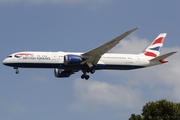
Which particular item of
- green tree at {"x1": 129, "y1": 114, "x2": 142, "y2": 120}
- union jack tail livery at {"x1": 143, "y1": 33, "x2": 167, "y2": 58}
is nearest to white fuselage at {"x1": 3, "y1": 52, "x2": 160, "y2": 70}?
union jack tail livery at {"x1": 143, "y1": 33, "x2": 167, "y2": 58}

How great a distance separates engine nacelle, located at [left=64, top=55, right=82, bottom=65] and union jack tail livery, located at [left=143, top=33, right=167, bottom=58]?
13.4 m

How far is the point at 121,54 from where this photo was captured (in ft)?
193

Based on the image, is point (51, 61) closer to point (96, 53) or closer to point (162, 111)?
point (96, 53)

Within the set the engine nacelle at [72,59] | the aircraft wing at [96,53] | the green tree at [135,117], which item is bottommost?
the green tree at [135,117]

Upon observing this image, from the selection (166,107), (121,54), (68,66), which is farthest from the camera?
(121,54)

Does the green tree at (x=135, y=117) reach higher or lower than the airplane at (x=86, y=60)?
lower

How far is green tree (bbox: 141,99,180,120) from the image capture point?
50.2 m

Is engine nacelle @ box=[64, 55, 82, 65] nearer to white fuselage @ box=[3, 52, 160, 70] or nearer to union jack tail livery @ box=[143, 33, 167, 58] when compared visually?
white fuselage @ box=[3, 52, 160, 70]

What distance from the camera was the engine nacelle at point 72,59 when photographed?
53.6 metres

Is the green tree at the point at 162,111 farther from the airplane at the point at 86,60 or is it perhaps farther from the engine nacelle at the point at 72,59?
the engine nacelle at the point at 72,59

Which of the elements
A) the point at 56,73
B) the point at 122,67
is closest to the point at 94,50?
the point at 122,67

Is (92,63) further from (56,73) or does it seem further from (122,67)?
(56,73)

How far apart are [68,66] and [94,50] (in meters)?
4.69

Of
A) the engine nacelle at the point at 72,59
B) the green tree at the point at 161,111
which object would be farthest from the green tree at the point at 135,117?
the engine nacelle at the point at 72,59
